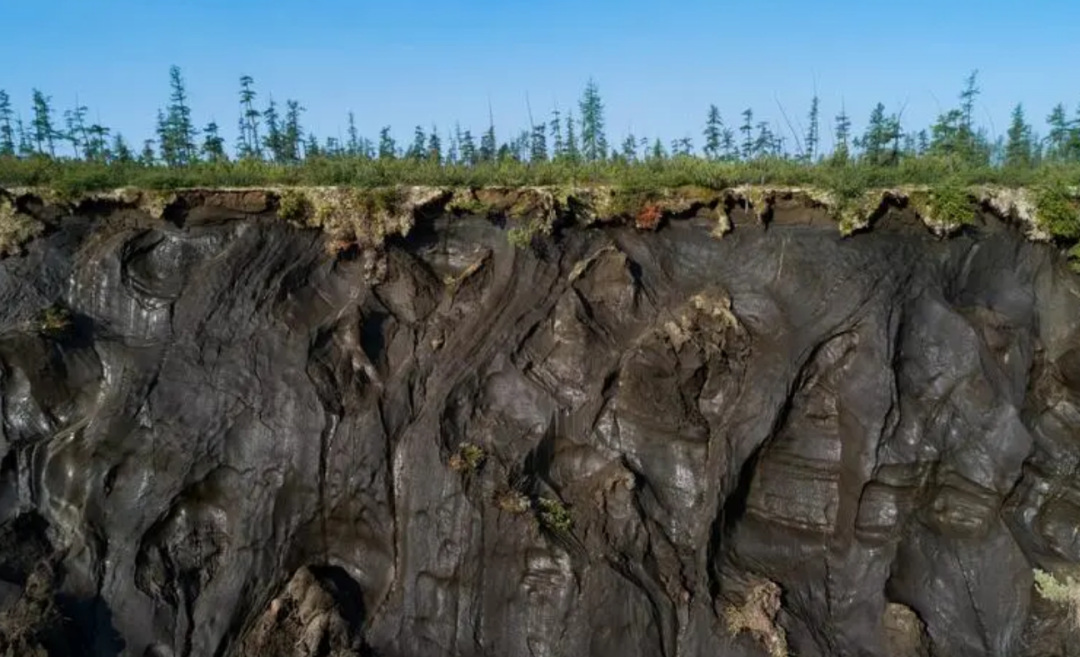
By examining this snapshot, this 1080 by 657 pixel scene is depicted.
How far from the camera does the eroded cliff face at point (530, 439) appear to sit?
297 inches

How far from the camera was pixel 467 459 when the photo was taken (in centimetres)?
758

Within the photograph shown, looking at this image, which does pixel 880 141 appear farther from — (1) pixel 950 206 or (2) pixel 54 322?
(2) pixel 54 322

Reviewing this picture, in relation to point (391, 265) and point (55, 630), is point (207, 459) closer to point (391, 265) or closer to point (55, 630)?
point (55, 630)

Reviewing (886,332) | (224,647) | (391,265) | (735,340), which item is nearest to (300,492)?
(224,647)

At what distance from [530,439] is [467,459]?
638 mm

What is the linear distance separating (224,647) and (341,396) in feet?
8.46

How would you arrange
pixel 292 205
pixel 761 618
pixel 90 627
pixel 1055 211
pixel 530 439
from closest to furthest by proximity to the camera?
pixel 761 618 → pixel 90 627 → pixel 530 439 → pixel 292 205 → pixel 1055 211

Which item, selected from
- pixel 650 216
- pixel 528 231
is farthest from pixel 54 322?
pixel 650 216

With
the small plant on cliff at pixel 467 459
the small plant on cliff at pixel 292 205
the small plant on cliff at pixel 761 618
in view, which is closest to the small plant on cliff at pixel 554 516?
the small plant on cliff at pixel 467 459

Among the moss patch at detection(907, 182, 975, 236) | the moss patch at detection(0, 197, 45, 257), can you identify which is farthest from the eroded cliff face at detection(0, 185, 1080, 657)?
the moss patch at detection(907, 182, 975, 236)

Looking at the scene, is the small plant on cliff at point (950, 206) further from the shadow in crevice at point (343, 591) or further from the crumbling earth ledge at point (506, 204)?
the shadow in crevice at point (343, 591)

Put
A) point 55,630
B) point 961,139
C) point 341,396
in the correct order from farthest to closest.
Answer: point 961,139, point 341,396, point 55,630

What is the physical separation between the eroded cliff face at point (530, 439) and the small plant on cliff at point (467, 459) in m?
0.03

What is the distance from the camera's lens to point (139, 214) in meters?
8.10
